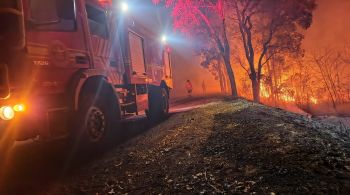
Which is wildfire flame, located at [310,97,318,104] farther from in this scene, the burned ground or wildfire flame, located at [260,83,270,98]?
the burned ground

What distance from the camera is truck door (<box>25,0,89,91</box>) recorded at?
5781mm

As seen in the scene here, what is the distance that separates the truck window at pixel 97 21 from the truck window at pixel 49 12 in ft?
4.92

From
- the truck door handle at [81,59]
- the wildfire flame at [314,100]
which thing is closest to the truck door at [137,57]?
the truck door handle at [81,59]

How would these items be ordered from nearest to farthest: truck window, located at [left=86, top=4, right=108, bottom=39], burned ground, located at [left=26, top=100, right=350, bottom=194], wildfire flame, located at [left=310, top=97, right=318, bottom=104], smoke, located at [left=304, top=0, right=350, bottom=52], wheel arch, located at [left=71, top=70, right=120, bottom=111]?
burned ground, located at [left=26, top=100, right=350, bottom=194] < wheel arch, located at [left=71, top=70, right=120, bottom=111] < truck window, located at [left=86, top=4, right=108, bottom=39] < smoke, located at [left=304, top=0, right=350, bottom=52] < wildfire flame, located at [left=310, top=97, right=318, bottom=104]

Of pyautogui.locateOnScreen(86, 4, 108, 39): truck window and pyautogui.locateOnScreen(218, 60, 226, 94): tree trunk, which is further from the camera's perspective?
pyautogui.locateOnScreen(218, 60, 226, 94): tree trunk

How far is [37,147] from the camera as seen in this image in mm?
7574

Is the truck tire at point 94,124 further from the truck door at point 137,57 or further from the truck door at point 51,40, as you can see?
the truck door at point 137,57

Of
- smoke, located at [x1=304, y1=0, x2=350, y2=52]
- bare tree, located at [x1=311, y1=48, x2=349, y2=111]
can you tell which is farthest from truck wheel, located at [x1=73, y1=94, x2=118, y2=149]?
smoke, located at [x1=304, y1=0, x2=350, y2=52]

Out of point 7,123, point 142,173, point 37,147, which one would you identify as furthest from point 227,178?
point 37,147

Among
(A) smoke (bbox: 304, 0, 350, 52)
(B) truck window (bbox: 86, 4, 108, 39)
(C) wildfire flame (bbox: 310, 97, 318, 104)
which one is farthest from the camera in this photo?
(C) wildfire flame (bbox: 310, 97, 318, 104)

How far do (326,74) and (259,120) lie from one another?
2835 cm

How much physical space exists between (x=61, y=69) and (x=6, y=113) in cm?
138

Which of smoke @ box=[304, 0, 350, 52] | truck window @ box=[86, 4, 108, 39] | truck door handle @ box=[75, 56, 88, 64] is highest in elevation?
smoke @ box=[304, 0, 350, 52]

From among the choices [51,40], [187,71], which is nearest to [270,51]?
[187,71]
